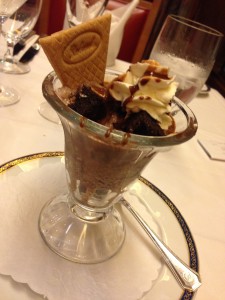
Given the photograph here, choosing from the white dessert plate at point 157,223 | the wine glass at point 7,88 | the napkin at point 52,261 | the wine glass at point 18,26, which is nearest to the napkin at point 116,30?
the wine glass at point 18,26

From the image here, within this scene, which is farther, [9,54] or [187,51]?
[9,54]

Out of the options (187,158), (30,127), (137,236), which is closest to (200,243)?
(137,236)

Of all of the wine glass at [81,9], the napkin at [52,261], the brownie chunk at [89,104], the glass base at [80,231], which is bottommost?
the glass base at [80,231]

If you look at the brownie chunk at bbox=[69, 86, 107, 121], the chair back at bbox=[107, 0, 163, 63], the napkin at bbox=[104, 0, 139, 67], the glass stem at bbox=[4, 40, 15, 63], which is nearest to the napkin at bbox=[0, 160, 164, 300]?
the brownie chunk at bbox=[69, 86, 107, 121]

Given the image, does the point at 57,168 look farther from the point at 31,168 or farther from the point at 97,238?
the point at 97,238

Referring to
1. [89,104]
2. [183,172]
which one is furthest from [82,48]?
[183,172]

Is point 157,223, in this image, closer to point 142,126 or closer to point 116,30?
point 142,126

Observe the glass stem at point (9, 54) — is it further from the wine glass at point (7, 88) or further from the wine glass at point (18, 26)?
the wine glass at point (7, 88)
